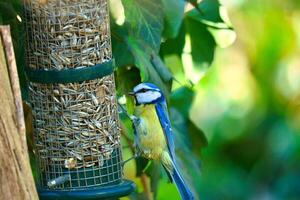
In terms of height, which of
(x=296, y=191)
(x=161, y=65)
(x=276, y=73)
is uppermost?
(x=161, y=65)

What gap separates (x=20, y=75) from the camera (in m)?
3.39

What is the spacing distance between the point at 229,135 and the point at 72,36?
3.80m

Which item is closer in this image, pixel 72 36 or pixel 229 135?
pixel 72 36

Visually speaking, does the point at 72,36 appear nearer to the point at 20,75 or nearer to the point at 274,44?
the point at 20,75

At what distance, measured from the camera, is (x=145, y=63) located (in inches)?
135

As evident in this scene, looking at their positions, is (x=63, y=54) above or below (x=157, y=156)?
above

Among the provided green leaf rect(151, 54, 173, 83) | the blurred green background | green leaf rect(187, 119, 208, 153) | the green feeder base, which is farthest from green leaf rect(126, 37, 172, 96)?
the blurred green background

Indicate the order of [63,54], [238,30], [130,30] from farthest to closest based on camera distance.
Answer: [238,30] → [130,30] → [63,54]

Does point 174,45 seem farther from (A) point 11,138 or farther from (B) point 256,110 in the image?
(B) point 256,110

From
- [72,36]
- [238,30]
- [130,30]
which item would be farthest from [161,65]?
[238,30]

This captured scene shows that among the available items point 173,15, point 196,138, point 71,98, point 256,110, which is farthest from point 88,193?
point 256,110

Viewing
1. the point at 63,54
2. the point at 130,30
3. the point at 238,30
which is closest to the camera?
the point at 63,54

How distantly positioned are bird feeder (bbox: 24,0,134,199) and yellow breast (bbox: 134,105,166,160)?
207 mm

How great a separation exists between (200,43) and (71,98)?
81 cm
